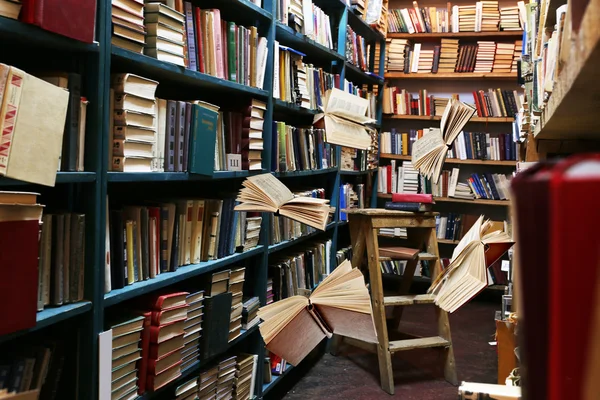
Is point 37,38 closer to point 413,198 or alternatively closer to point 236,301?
point 236,301

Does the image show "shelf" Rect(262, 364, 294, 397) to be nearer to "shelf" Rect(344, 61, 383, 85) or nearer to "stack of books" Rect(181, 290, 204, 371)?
"stack of books" Rect(181, 290, 204, 371)

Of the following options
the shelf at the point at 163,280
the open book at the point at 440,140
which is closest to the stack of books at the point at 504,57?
the open book at the point at 440,140

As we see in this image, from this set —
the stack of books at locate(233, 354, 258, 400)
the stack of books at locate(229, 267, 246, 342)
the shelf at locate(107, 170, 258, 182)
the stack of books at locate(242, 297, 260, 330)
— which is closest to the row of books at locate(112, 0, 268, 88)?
the shelf at locate(107, 170, 258, 182)

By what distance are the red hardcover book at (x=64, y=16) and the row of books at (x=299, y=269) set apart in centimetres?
173

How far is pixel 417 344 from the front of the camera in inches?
116

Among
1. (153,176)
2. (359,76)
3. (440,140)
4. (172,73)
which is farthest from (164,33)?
(359,76)

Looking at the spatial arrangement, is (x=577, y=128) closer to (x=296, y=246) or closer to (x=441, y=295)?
(x=441, y=295)

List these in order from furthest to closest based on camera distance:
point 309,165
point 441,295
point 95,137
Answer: point 309,165 < point 95,137 < point 441,295

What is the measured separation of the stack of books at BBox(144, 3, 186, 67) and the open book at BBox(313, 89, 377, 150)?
55cm

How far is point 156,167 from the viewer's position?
5.75ft

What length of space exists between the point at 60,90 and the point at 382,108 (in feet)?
13.8

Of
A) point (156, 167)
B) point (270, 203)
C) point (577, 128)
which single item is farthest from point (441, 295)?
point (156, 167)

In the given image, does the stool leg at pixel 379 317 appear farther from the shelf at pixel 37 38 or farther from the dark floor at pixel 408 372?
the shelf at pixel 37 38

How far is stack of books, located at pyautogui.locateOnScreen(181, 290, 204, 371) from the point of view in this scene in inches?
76.6
